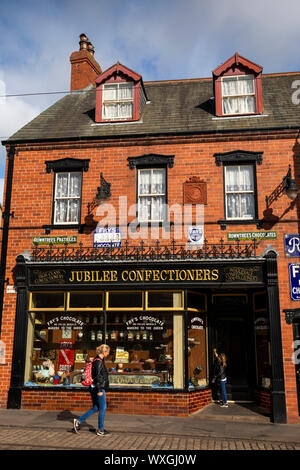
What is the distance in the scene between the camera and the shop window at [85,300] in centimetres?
1194

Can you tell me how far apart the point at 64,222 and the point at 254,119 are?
21.6 feet

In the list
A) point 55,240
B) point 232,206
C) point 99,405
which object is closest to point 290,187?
point 232,206

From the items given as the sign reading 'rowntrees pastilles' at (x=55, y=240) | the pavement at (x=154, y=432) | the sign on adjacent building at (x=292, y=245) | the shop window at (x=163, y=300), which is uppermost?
the sign reading 'rowntrees pastilles' at (x=55, y=240)

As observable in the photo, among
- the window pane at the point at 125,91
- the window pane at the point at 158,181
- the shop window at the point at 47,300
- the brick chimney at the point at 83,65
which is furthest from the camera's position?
the brick chimney at the point at 83,65

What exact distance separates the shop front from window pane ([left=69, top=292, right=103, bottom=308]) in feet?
0.09

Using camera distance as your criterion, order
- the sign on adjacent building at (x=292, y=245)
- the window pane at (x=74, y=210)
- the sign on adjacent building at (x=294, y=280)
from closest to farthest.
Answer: the sign on adjacent building at (x=294, y=280)
the sign on adjacent building at (x=292, y=245)
the window pane at (x=74, y=210)

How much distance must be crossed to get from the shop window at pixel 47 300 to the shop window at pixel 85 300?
10.7 inches

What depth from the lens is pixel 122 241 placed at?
12.2 metres

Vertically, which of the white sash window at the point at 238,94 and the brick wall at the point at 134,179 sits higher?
the white sash window at the point at 238,94

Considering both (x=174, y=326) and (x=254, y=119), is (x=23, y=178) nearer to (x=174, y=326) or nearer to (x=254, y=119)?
(x=174, y=326)

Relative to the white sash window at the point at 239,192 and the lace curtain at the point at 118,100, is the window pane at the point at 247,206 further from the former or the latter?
the lace curtain at the point at 118,100

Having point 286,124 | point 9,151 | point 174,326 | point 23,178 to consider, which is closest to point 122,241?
point 174,326

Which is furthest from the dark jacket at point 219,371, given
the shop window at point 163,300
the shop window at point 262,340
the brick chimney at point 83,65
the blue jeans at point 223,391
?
the brick chimney at point 83,65

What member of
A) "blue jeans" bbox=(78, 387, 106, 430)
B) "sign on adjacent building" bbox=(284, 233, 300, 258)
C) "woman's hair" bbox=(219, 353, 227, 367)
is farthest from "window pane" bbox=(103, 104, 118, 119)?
"blue jeans" bbox=(78, 387, 106, 430)
